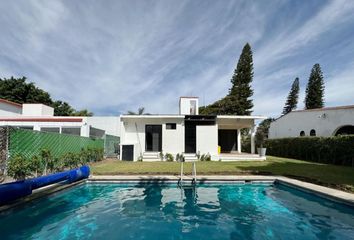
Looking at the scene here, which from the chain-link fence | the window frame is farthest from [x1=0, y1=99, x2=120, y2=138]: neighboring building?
the chain-link fence

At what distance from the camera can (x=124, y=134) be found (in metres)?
18.3

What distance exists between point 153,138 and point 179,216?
1229 centimetres

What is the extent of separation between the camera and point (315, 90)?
1629 inches

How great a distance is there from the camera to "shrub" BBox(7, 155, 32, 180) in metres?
7.87

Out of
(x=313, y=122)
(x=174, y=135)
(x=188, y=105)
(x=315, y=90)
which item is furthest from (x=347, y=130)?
(x=315, y=90)

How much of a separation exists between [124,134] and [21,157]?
33.3ft

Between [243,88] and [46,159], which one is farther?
[243,88]

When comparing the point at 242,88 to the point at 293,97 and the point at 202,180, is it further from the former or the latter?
the point at 202,180

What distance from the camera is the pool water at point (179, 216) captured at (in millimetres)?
5301

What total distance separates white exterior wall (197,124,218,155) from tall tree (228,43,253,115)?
22901mm

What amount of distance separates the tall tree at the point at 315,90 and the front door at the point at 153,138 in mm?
34589

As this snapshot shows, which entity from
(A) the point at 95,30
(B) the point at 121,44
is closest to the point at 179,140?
(B) the point at 121,44

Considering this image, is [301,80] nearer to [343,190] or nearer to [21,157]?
[343,190]

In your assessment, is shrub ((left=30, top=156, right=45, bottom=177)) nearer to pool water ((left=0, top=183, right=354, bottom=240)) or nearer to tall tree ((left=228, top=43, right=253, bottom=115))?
pool water ((left=0, top=183, right=354, bottom=240))
